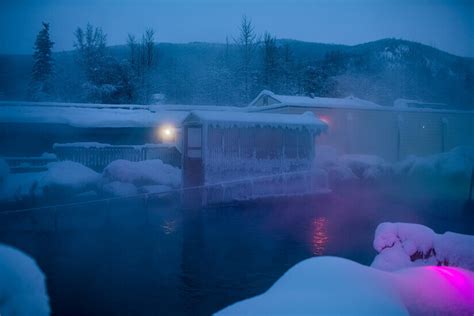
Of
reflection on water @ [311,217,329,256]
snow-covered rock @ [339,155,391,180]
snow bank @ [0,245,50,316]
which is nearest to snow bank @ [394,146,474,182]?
snow-covered rock @ [339,155,391,180]

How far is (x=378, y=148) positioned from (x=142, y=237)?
23571 mm

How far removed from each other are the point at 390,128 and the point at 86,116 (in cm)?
2409

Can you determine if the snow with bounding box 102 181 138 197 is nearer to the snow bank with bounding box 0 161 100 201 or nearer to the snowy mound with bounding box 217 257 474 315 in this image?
the snow bank with bounding box 0 161 100 201

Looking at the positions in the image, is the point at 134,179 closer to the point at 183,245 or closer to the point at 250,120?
the point at 250,120

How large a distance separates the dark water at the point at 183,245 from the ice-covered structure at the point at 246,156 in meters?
0.96

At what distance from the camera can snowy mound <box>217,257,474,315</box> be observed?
3275 mm

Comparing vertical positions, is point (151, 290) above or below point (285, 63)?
below

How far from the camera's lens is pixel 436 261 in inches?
222

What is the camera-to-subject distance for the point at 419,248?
5.73 m

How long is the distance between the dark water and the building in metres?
12.8

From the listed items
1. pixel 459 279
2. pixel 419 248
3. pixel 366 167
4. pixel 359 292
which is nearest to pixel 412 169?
pixel 366 167

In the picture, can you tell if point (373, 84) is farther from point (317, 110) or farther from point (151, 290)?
point (151, 290)

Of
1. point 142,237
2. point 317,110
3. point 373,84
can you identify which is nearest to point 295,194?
point 142,237

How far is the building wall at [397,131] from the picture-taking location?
27.3 m
